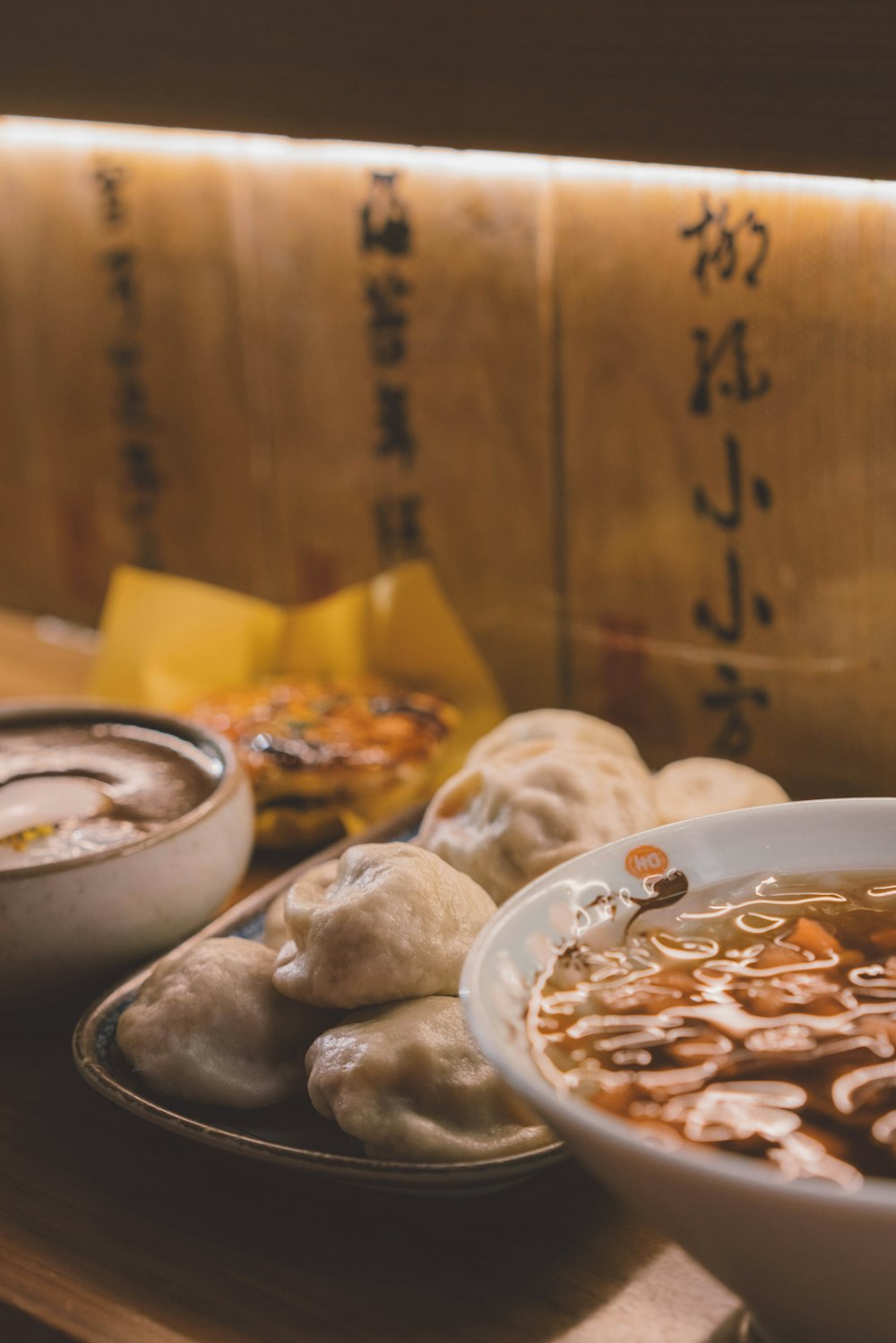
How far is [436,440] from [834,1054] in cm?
162

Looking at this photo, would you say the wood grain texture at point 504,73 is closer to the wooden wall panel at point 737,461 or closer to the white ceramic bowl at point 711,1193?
the wooden wall panel at point 737,461

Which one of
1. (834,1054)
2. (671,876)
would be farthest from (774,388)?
(834,1054)

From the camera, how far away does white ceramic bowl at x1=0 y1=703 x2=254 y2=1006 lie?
4.82ft

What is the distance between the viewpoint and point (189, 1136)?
1.25 metres

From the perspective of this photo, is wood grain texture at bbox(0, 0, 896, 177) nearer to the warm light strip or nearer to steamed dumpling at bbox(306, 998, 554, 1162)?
the warm light strip

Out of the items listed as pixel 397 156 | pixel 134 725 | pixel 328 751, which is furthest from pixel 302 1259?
pixel 397 156

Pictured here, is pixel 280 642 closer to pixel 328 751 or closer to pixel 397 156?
pixel 328 751

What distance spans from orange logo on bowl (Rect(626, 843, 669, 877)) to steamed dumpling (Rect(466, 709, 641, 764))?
527 millimetres

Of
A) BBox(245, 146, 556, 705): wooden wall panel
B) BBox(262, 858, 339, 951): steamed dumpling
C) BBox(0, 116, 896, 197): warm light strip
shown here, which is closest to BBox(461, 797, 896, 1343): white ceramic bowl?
BBox(262, 858, 339, 951): steamed dumpling

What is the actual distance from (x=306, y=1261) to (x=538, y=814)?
535mm

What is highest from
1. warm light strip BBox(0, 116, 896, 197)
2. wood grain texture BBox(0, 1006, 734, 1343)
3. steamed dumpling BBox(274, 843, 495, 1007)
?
warm light strip BBox(0, 116, 896, 197)

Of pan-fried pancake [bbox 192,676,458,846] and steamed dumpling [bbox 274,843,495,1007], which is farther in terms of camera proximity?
pan-fried pancake [bbox 192,676,458,846]

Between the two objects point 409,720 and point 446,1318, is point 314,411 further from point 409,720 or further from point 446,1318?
point 446,1318

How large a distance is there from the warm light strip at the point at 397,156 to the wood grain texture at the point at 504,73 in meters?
0.08
